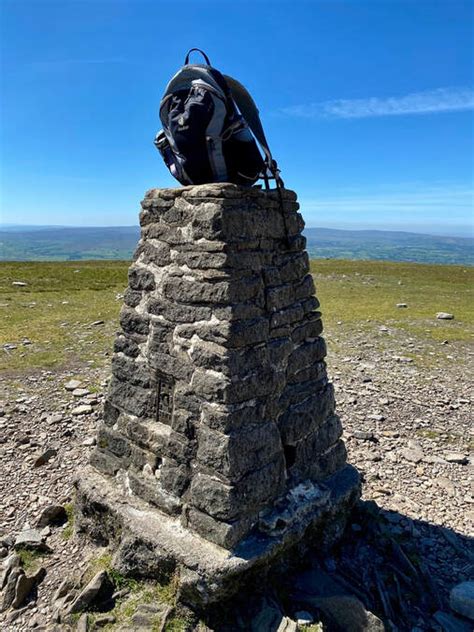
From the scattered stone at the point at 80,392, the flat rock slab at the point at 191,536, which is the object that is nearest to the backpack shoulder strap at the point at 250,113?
the flat rock slab at the point at 191,536

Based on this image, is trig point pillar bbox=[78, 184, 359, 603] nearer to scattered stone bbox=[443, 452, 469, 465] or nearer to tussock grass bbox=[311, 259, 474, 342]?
scattered stone bbox=[443, 452, 469, 465]

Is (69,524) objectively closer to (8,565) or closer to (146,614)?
(8,565)

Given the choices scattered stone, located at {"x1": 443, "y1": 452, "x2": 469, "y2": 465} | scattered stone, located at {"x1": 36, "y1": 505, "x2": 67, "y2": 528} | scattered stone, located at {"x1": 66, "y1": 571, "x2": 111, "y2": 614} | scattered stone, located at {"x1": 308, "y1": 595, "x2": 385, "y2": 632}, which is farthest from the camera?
scattered stone, located at {"x1": 443, "y1": 452, "x2": 469, "y2": 465}

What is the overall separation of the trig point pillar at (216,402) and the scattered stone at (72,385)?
5607 mm

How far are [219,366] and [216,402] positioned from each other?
0.36 meters

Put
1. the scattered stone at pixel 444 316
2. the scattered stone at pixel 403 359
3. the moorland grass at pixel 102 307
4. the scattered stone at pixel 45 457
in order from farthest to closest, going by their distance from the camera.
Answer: the scattered stone at pixel 444 316 < the moorland grass at pixel 102 307 < the scattered stone at pixel 403 359 < the scattered stone at pixel 45 457

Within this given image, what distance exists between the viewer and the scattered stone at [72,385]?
10.9 meters

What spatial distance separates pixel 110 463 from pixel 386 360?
33.9 feet

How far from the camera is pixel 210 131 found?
15.1ft

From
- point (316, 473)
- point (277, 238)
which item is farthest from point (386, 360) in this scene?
point (277, 238)

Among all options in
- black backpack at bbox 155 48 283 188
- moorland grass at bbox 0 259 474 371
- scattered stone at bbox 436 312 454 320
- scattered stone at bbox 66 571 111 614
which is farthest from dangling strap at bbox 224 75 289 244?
scattered stone at bbox 436 312 454 320

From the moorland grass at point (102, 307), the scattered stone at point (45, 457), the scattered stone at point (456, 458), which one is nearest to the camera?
the scattered stone at point (45, 457)

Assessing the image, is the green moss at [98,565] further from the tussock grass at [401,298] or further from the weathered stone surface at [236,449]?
the tussock grass at [401,298]

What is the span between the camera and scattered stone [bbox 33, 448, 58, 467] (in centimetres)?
786
